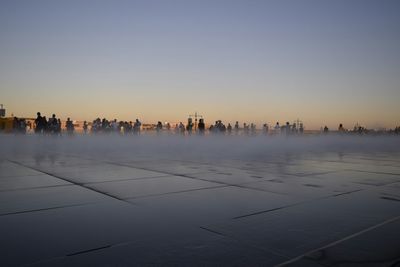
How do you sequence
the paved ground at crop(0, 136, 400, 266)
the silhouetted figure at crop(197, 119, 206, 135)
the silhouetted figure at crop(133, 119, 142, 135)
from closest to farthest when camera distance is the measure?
the paved ground at crop(0, 136, 400, 266)
the silhouetted figure at crop(197, 119, 206, 135)
the silhouetted figure at crop(133, 119, 142, 135)

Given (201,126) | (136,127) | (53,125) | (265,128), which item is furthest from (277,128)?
(53,125)

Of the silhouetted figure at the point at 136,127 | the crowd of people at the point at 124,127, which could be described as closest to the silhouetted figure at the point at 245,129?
the crowd of people at the point at 124,127

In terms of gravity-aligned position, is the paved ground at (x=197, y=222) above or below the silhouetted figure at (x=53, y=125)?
below

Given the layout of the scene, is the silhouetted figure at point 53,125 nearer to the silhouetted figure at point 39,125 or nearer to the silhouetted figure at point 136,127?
the silhouetted figure at point 39,125

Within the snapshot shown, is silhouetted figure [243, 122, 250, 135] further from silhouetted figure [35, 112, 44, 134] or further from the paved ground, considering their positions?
the paved ground

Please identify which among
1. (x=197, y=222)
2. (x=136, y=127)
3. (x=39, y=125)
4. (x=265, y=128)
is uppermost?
(x=39, y=125)

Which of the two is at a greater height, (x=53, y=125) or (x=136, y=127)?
(x=53, y=125)

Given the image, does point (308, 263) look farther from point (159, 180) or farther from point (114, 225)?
point (159, 180)

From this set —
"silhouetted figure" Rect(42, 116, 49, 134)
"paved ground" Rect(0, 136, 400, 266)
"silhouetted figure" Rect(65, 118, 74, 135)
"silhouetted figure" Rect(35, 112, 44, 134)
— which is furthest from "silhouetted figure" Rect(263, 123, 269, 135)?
"paved ground" Rect(0, 136, 400, 266)

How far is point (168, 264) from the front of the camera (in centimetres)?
308

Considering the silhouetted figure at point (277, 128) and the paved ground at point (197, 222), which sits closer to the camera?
the paved ground at point (197, 222)

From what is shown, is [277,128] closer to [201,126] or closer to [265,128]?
[265,128]

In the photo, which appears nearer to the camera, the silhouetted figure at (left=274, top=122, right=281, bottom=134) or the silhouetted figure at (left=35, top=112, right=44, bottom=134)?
the silhouetted figure at (left=35, top=112, right=44, bottom=134)

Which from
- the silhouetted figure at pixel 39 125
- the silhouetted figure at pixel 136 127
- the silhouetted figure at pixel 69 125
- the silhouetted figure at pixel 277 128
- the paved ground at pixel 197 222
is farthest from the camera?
the silhouetted figure at pixel 277 128
